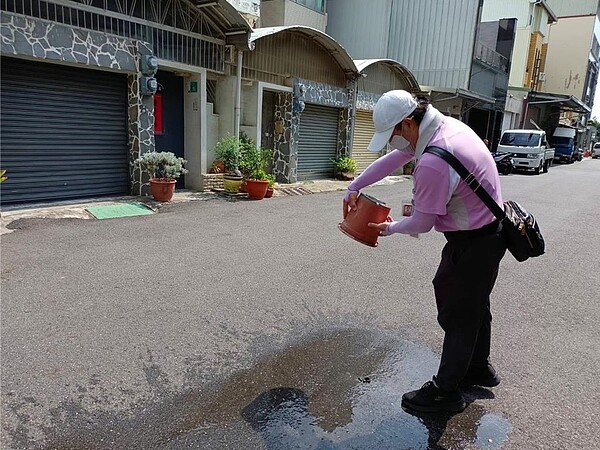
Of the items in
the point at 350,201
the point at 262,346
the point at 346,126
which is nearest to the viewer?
the point at 350,201

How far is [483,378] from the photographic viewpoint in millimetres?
3033

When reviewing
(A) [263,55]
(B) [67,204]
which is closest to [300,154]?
(A) [263,55]

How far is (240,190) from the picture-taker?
33.4 ft

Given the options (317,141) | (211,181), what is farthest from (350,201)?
(317,141)

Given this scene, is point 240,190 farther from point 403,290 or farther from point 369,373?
point 369,373

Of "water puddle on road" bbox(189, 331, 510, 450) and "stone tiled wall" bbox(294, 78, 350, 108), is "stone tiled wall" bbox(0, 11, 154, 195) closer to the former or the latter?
"stone tiled wall" bbox(294, 78, 350, 108)

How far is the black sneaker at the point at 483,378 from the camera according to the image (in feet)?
9.92

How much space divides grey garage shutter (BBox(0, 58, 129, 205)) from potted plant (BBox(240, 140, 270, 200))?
2435mm

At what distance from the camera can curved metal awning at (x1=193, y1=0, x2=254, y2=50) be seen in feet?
29.8

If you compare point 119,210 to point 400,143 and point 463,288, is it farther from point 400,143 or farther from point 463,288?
point 463,288

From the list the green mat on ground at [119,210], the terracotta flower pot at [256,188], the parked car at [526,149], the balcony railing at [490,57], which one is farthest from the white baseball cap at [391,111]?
the balcony railing at [490,57]

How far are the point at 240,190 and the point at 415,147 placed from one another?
784cm

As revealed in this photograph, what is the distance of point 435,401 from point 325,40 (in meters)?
11.1

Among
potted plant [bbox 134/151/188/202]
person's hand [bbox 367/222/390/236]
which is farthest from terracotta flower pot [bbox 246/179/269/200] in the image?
person's hand [bbox 367/222/390/236]
